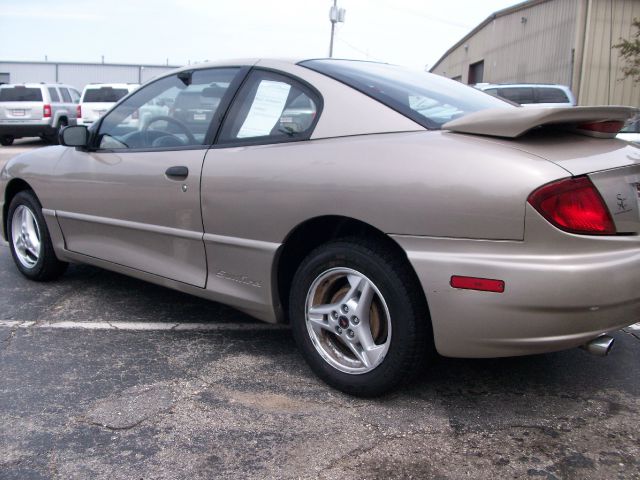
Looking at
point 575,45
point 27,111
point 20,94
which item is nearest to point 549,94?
point 575,45

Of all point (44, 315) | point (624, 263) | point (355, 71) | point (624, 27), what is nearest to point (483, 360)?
point (624, 263)

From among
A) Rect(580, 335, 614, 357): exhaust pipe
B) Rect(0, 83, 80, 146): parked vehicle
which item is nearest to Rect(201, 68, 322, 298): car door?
Rect(580, 335, 614, 357): exhaust pipe

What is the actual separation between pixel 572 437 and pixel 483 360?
2.69 feet

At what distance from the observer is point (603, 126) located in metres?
2.91

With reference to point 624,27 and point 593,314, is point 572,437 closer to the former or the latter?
point 593,314

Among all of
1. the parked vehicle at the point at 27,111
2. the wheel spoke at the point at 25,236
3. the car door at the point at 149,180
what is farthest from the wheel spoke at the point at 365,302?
the parked vehicle at the point at 27,111

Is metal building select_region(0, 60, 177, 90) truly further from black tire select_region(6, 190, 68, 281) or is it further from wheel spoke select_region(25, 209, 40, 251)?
wheel spoke select_region(25, 209, 40, 251)

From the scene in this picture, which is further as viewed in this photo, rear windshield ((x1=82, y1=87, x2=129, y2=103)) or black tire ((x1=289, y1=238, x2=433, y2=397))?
rear windshield ((x1=82, y1=87, x2=129, y2=103))

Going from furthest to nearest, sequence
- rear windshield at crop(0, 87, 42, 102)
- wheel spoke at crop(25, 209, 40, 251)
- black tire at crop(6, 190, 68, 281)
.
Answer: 1. rear windshield at crop(0, 87, 42, 102)
2. wheel spoke at crop(25, 209, 40, 251)
3. black tire at crop(6, 190, 68, 281)

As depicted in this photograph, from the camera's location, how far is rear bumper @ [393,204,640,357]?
7.98 feet

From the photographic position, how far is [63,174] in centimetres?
436

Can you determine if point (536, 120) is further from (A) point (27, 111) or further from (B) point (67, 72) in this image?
(B) point (67, 72)

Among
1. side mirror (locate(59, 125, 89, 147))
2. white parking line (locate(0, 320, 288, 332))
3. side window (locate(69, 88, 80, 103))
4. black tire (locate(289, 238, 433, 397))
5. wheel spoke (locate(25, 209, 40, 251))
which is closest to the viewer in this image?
black tire (locate(289, 238, 433, 397))

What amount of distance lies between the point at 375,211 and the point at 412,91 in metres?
0.85
